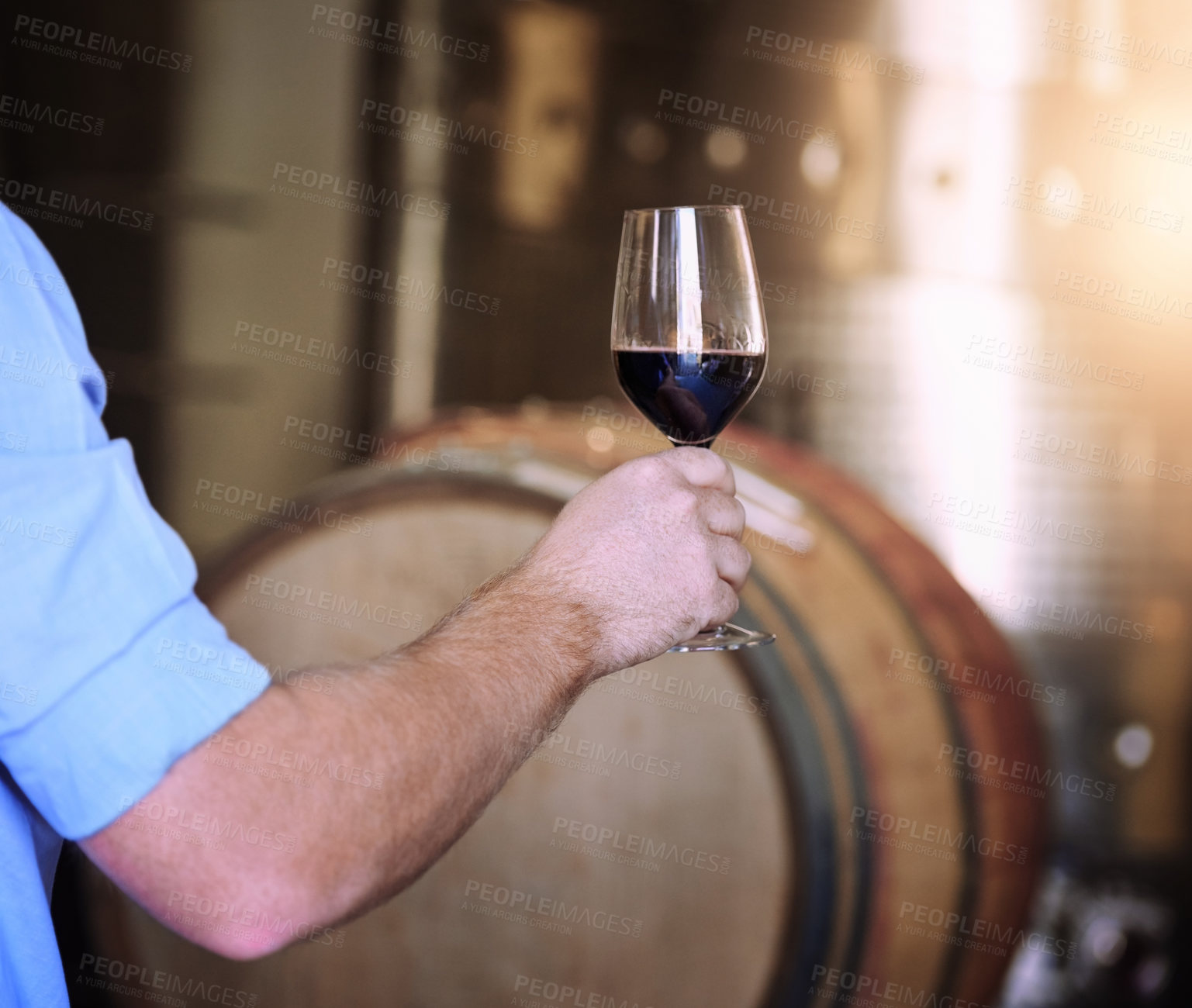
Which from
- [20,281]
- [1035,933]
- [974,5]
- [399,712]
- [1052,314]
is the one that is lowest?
[1035,933]

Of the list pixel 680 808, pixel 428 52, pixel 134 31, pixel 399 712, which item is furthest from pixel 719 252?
pixel 134 31

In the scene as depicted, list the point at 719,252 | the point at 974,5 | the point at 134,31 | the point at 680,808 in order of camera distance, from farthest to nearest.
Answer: the point at 134,31, the point at 974,5, the point at 680,808, the point at 719,252

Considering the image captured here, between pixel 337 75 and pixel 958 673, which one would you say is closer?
pixel 958 673

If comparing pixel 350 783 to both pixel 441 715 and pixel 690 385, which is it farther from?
pixel 690 385

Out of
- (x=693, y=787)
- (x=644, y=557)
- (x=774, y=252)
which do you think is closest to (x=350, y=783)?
(x=644, y=557)

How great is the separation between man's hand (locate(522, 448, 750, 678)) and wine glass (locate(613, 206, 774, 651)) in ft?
0.16

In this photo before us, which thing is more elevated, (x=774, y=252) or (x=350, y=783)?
(x=774, y=252)

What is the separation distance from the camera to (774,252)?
7.64ft

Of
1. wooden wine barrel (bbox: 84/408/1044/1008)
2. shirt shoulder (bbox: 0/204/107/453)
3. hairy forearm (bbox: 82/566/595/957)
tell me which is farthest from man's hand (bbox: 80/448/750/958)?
wooden wine barrel (bbox: 84/408/1044/1008)

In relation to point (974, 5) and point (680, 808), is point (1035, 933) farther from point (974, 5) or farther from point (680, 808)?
point (974, 5)

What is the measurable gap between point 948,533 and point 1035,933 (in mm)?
738

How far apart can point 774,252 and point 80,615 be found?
1917 mm

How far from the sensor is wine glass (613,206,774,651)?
85 centimetres

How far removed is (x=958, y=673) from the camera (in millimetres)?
1375
